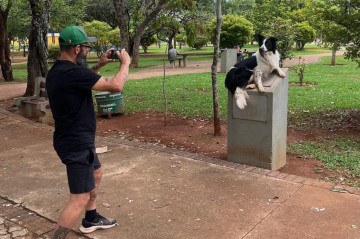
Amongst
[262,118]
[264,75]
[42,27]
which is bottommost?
[262,118]

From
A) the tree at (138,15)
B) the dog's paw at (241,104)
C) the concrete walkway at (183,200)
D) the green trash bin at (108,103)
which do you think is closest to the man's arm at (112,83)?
the concrete walkway at (183,200)

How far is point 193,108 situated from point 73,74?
678 centimetres

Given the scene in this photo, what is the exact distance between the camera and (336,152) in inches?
244

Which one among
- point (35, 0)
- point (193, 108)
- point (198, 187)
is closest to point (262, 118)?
point (198, 187)

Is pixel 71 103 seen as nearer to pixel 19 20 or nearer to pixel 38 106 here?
pixel 38 106

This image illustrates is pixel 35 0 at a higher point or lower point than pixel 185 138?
higher

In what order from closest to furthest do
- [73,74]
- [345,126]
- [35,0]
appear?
[73,74], [345,126], [35,0]

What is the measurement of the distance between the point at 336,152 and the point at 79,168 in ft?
13.8

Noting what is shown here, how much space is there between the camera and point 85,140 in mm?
3297

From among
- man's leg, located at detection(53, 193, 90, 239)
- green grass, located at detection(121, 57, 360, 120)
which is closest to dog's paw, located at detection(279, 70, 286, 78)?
man's leg, located at detection(53, 193, 90, 239)

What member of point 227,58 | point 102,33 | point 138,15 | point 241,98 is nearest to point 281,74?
point 241,98

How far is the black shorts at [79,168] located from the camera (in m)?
3.26

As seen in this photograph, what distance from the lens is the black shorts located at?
10.7 ft

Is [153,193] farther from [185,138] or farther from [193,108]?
[193,108]
